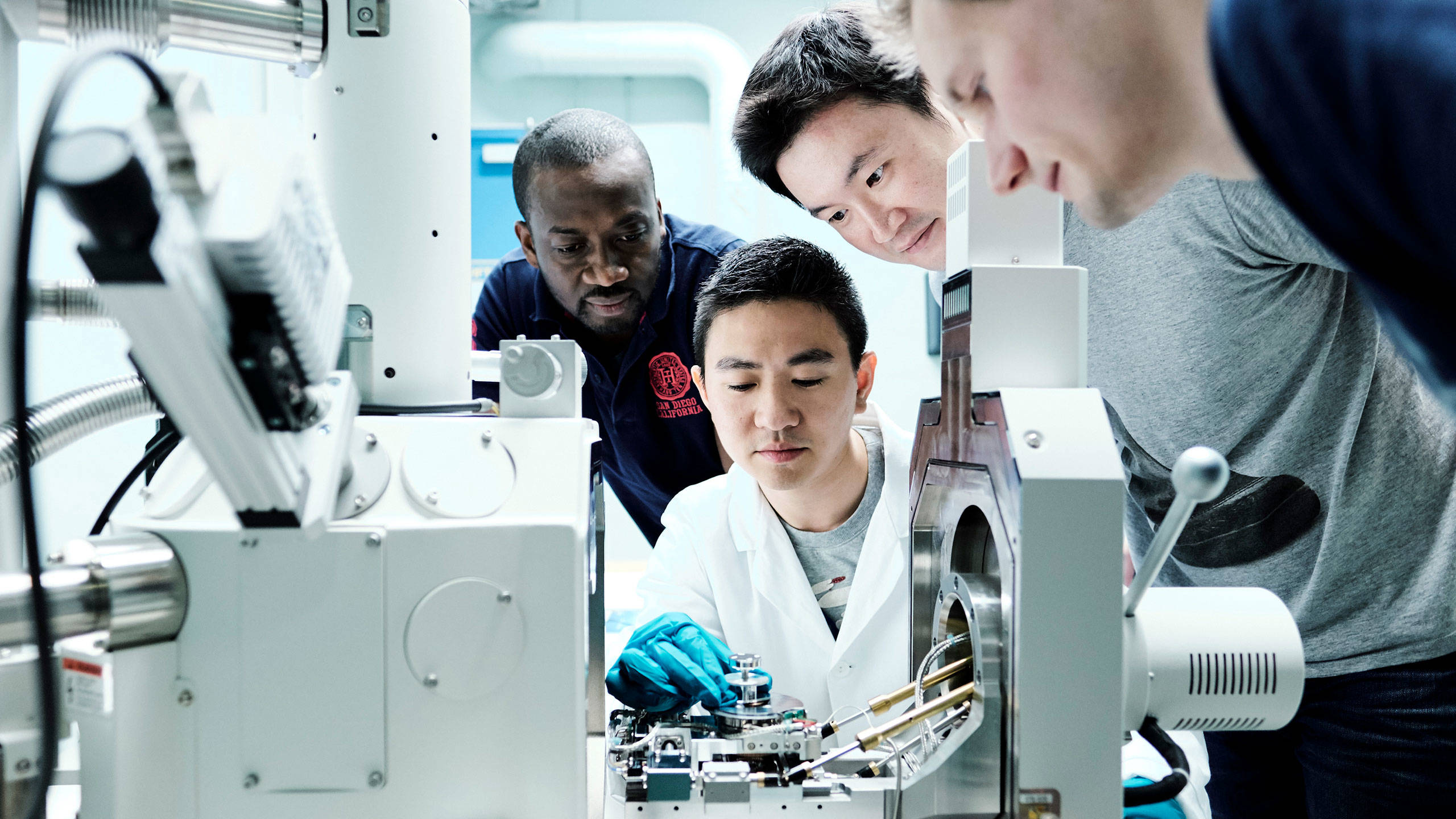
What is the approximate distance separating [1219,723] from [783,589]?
1016 mm

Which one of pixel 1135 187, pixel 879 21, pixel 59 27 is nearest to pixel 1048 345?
pixel 1135 187

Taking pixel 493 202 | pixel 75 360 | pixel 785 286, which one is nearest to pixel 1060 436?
pixel 785 286

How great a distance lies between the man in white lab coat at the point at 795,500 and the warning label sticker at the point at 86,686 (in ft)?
3.29

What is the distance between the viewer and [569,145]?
5.55ft

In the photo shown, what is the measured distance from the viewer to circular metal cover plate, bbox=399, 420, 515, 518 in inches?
27.4

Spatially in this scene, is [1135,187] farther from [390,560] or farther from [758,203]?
[758,203]

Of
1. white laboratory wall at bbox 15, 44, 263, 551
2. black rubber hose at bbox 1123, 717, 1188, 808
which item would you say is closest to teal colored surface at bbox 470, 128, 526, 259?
white laboratory wall at bbox 15, 44, 263, 551

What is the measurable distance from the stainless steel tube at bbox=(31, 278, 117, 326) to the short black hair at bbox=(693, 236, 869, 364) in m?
0.99

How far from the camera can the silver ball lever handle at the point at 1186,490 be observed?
0.56 m

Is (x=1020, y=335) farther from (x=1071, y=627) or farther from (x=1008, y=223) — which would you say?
(x=1071, y=627)

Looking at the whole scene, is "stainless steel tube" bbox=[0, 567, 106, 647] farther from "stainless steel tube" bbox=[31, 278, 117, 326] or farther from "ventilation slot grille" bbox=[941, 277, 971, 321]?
"ventilation slot grille" bbox=[941, 277, 971, 321]

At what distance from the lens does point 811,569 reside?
1746 millimetres

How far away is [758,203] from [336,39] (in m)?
2.55

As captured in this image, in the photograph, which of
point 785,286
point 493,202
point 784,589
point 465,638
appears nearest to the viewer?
point 465,638
